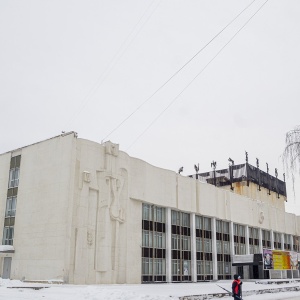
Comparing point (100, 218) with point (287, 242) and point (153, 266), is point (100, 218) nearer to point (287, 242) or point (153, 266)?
point (153, 266)

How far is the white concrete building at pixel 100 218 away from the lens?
134ft

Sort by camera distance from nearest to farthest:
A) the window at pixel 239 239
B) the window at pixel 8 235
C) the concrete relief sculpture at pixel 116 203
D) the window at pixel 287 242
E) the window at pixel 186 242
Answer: the concrete relief sculpture at pixel 116 203
the window at pixel 8 235
the window at pixel 186 242
the window at pixel 239 239
the window at pixel 287 242

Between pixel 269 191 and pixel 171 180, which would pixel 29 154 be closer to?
pixel 171 180

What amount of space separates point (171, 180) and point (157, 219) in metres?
5.54

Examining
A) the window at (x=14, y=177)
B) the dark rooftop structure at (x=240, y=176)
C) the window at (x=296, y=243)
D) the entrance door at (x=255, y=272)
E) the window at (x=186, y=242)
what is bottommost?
the entrance door at (x=255, y=272)

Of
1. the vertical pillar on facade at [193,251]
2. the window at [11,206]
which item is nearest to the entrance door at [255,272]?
the vertical pillar on facade at [193,251]

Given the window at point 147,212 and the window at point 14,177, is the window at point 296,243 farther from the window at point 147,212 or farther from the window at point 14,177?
the window at point 14,177

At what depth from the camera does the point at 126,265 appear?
44.8 metres

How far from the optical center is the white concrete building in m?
40.9

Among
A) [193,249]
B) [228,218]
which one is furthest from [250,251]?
[193,249]

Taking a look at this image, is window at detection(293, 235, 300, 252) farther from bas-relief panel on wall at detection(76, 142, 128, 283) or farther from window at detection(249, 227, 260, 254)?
bas-relief panel on wall at detection(76, 142, 128, 283)

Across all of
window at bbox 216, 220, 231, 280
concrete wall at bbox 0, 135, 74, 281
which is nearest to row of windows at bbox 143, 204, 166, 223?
concrete wall at bbox 0, 135, 74, 281

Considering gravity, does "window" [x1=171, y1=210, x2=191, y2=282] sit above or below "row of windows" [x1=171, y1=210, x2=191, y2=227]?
below

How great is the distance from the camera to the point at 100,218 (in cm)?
4300
